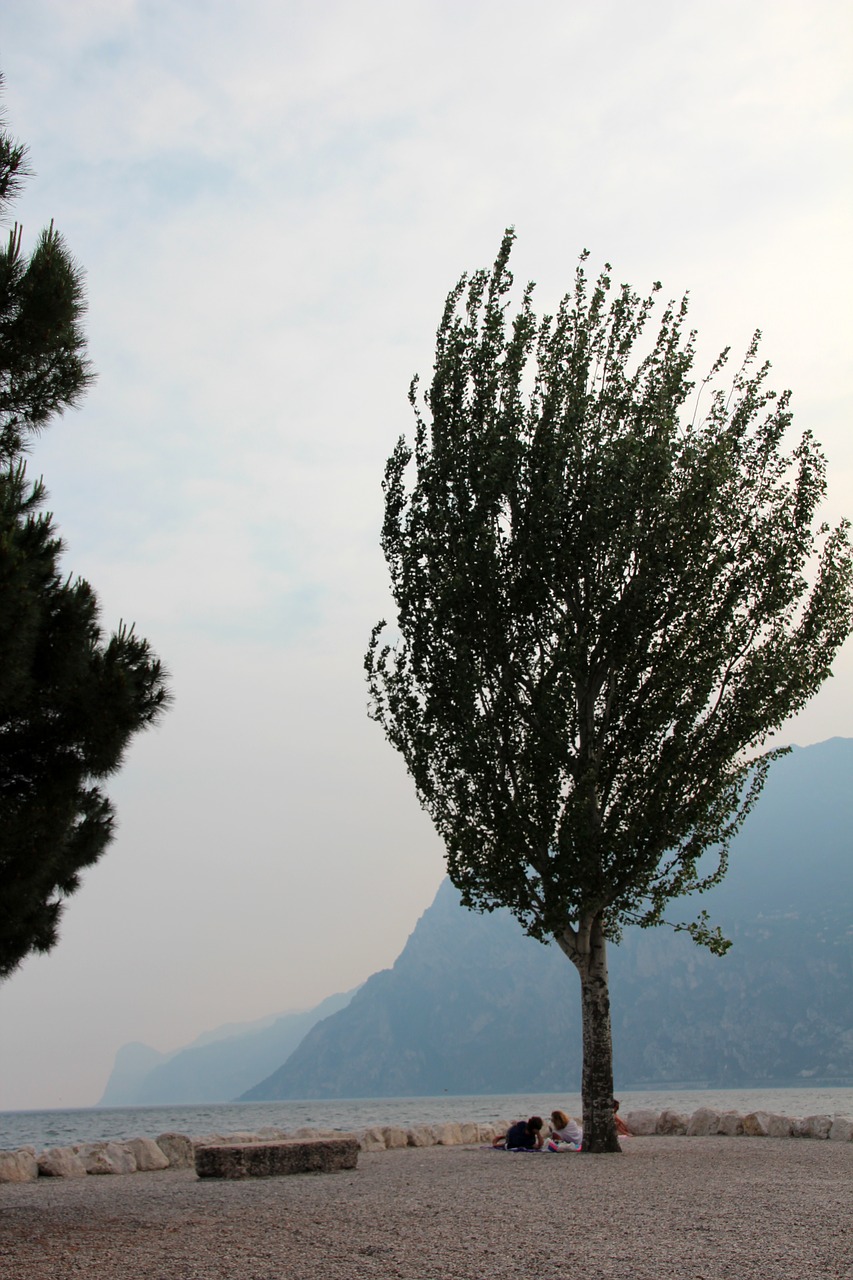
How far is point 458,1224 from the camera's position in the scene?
27.1ft

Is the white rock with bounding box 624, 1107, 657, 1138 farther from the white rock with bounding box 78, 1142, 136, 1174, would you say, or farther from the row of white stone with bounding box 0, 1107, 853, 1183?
the white rock with bounding box 78, 1142, 136, 1174

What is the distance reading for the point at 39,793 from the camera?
8.92 metres

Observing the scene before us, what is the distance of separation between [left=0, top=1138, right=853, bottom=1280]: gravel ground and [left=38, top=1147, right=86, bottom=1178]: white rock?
123 centimetres

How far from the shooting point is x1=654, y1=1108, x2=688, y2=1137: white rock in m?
19.0

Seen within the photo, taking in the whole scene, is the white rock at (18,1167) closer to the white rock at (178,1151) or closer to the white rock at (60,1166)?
the white rock at (60,1166)

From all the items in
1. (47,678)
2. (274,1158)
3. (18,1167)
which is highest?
(47,678)

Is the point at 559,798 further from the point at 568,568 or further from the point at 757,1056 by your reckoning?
the point at 757,1056

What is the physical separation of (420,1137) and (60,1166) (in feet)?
21.3

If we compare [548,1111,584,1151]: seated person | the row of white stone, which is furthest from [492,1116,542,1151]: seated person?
the row of white stone

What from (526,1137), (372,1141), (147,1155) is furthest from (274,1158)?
(372,1141)

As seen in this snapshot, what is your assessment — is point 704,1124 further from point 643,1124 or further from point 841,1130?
point 841,1130

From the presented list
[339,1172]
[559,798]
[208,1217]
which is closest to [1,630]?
[208,1217]

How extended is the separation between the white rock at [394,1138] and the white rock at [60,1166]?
544 cm

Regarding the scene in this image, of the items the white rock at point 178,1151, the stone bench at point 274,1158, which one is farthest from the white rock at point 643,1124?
the white rock at point 178,1151
